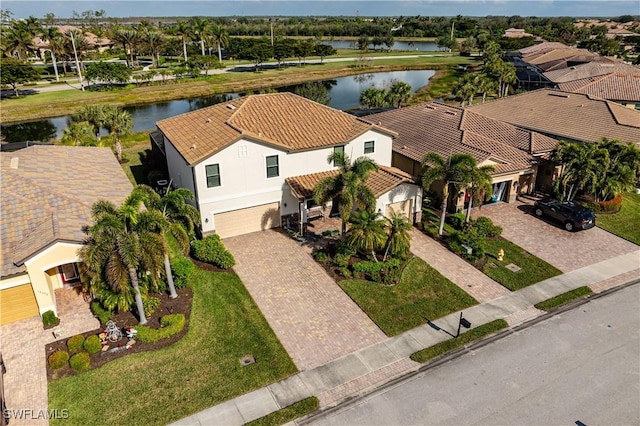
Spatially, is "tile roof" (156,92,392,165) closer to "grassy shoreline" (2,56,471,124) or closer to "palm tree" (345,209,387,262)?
"palm tree" (345,209,387,262)

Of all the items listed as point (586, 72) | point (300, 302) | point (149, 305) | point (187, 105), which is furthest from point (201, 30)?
point (300, 302)

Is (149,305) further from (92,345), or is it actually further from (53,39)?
(53,39)

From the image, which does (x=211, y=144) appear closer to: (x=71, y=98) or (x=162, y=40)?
(x=71, y=98)

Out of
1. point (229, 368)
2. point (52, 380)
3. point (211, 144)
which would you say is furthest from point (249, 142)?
point (52, 380)

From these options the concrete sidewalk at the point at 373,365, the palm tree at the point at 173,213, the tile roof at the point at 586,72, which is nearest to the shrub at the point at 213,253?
the palm tree at the point at 173,213

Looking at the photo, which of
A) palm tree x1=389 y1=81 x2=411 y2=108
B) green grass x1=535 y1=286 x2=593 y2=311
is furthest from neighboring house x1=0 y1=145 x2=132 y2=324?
→ palm tree x1=389 y1=81 x2=411 y2=108
